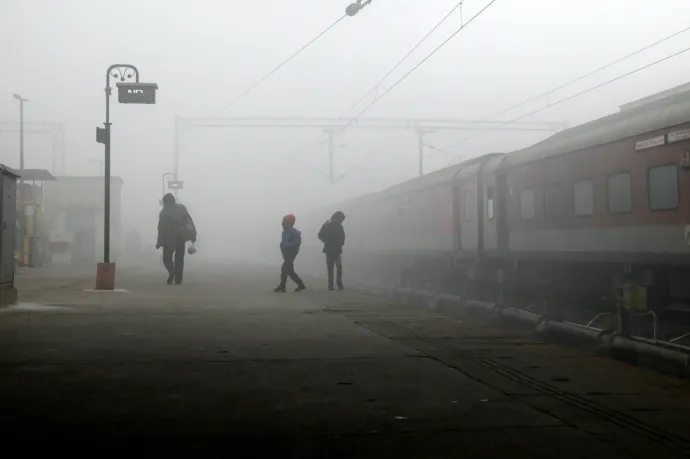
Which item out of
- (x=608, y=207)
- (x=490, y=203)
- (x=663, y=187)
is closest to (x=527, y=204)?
(x=490, y=203)

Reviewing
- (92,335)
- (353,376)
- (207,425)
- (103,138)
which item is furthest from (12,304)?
(207,425)

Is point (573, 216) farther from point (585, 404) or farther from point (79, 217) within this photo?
point (79, 217)

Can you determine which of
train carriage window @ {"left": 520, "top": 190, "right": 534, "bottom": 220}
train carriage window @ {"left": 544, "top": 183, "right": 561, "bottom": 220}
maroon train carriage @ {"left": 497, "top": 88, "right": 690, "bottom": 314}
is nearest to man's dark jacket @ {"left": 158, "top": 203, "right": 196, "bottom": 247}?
maroon train carriage @ {"left": 497, "top": 88, "right": 690, "bottom": 314}

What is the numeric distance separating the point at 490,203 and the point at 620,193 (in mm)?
5914

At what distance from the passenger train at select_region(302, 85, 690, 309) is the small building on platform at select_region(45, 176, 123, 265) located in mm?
25936

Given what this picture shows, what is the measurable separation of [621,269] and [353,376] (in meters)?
7.29

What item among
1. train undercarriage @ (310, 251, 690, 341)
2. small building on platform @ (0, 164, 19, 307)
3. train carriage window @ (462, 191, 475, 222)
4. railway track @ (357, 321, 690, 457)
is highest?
train carriage window @ (462, 191, 475, 222)

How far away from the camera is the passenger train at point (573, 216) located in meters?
11.1

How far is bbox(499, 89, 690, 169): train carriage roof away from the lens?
1103cm

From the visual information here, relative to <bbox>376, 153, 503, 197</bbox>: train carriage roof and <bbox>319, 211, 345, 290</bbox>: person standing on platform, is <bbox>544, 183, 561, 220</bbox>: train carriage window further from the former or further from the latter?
<bbox>319, 211, 345, 290</bbox>: person standing on platform

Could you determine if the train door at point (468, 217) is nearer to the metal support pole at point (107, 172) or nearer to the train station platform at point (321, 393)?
the metal support pole at point (107, 172)

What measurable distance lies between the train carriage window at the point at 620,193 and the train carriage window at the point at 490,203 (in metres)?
5.41

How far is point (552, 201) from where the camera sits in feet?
48.9

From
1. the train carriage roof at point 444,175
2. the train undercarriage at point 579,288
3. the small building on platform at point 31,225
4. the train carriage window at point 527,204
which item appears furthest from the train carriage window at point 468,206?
the small building on platform at point 31,225
